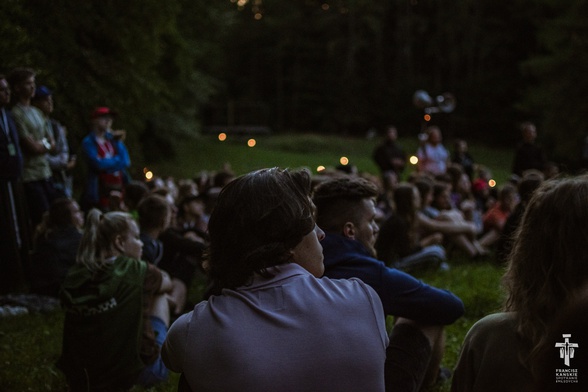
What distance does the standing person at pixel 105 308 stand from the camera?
461cm

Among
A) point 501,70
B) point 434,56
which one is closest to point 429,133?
point 501,70

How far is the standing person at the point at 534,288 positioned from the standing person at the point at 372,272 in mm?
1389

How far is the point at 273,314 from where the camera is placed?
2301mm

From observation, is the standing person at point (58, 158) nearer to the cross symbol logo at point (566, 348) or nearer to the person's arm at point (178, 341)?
the person's arm at point (178, 341)

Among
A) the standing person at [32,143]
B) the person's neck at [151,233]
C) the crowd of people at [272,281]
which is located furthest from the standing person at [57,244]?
the standing person at [32,143]

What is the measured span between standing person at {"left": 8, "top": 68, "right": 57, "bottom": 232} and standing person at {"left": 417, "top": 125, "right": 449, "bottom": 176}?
25.4 feet

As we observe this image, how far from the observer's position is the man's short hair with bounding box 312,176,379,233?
3900 mm

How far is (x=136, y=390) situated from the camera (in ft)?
15.9

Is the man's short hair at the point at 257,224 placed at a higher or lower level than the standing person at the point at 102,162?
higher

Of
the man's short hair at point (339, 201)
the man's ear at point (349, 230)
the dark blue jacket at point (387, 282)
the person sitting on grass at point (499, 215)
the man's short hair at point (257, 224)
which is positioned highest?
the man's short hair at point (257, 224)

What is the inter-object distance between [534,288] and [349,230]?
167 centimetres

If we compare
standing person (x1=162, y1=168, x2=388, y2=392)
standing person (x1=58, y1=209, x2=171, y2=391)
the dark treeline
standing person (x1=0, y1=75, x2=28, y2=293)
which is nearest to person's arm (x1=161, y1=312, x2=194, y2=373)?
standing person (x1=162, y1=168, x2=388, y2=392)

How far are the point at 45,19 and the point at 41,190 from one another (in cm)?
409

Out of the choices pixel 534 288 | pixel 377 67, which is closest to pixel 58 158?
pixel 534 288
